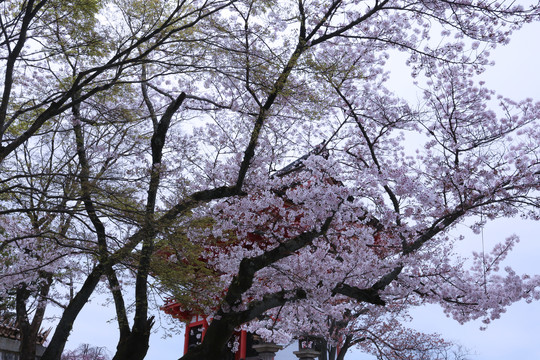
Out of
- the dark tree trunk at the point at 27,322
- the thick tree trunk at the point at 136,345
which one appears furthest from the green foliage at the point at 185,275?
the dark tree trunk at the point at 27,322

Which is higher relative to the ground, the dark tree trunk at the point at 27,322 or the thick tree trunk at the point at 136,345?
the dark tree trunk at the point at 27,322

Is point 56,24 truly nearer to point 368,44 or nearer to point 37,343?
point 368,44

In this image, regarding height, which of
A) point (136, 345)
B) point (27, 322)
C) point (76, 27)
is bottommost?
point (136, 345)

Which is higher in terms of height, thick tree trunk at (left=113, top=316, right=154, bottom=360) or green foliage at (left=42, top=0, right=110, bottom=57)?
green foliage at (left=42, top=0, right=110, bottom=57)

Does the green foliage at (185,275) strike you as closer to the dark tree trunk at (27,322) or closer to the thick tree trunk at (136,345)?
the thick tree trunk at (136,345)

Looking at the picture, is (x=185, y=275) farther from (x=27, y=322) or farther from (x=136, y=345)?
(x=27, y=322)

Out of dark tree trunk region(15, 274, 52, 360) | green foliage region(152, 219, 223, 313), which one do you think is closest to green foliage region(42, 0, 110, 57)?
green foliage region(152, 219, 223, 313)

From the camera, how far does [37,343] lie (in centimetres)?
1388

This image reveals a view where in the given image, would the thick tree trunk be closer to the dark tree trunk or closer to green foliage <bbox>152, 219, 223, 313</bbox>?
green foliage <bbox>152, 219, 223, 313</bbox>

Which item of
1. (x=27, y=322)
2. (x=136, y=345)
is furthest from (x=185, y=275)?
(x=27, y=322)

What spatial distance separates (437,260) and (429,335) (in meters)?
7.97

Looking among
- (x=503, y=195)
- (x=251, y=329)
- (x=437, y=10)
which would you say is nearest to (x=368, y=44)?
(x=437, y=10)

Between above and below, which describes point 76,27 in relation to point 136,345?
above

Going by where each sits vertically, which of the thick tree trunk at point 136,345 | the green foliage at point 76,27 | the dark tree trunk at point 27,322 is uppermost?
the green foliage at point 76,27
